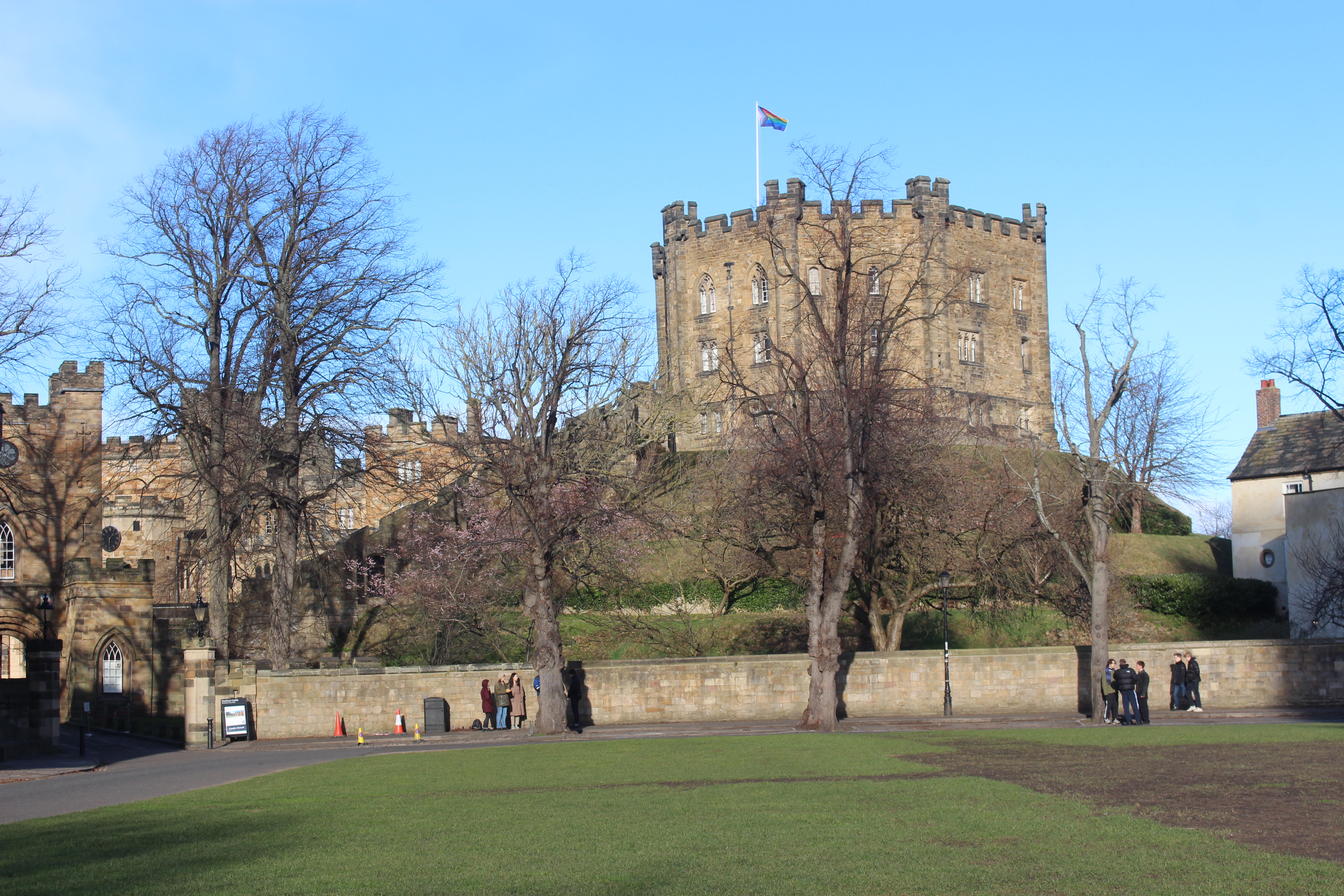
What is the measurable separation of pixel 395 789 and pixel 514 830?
484cm

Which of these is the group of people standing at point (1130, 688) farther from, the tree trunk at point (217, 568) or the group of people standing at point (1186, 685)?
the tree trunk at point (217, 568)

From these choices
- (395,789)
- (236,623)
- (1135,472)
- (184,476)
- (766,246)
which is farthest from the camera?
(766,246)

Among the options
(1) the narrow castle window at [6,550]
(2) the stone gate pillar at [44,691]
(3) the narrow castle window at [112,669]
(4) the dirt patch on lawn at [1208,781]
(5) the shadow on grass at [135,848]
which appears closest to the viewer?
(5) the shadow on grass at [135,848]

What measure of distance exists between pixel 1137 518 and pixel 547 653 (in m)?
35.4

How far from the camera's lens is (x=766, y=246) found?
6812 cm

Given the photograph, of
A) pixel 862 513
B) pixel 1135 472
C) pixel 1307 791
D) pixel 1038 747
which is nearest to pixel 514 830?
pixel 1307 791

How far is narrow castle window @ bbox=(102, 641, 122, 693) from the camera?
39.7m

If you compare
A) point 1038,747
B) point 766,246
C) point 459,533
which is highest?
point 766,246

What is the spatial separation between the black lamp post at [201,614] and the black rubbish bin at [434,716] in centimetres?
617

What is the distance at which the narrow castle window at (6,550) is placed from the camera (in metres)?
44.5

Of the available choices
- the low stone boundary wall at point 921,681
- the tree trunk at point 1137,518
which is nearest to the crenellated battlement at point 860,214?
the tree trunk at point 1137,518

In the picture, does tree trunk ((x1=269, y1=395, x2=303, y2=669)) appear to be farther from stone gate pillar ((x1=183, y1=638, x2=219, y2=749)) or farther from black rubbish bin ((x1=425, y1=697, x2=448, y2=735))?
black rubbish bin ((x1=425, y1=697, x2=448, y2=735))

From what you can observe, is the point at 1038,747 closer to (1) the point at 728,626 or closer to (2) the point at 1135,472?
(1) the point at 728,626

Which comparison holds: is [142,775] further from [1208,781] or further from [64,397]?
[64,397]
